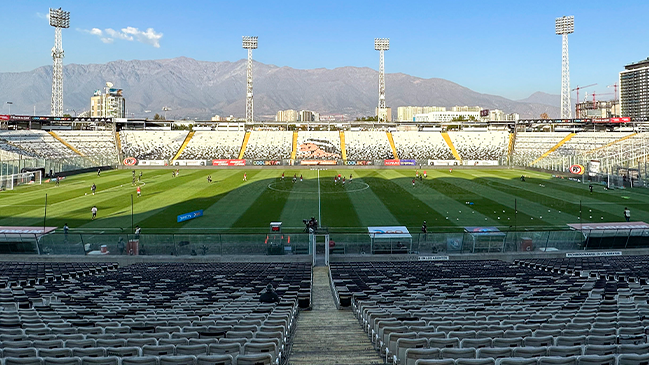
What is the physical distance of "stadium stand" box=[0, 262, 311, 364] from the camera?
6.43 meters

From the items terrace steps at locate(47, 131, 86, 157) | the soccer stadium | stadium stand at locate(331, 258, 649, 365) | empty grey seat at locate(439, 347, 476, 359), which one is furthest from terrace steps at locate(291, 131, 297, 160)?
empty grey seat at locate(439, 347, 476, 359)

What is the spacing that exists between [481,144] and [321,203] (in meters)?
65.4

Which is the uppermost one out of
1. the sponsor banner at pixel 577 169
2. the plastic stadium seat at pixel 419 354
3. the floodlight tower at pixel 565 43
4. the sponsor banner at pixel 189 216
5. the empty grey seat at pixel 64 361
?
the floodlight tower at pixel 565 43

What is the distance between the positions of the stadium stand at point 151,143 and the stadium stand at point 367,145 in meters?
36.3

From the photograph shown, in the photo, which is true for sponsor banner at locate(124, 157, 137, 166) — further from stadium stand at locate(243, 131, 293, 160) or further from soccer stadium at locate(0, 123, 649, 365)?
stadium stand at locate(243, 131, 293, 160)

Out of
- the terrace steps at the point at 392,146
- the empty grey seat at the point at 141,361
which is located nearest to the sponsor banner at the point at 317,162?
the terrace steps at the point at 392,146

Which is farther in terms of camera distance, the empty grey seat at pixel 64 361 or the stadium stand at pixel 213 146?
the stadium stand at pixel 213 146

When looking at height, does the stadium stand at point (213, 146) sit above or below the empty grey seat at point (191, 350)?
above

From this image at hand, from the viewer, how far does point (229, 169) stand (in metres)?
83.5

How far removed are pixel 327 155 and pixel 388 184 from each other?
37.5 meters

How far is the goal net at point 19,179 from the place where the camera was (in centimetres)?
5553

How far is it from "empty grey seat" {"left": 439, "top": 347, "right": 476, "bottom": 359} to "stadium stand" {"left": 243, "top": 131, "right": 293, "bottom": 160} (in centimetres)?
8719

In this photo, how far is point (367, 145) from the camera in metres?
102

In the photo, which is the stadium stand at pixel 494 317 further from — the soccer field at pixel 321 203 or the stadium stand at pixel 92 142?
the stadium stand at pixel 92 142
